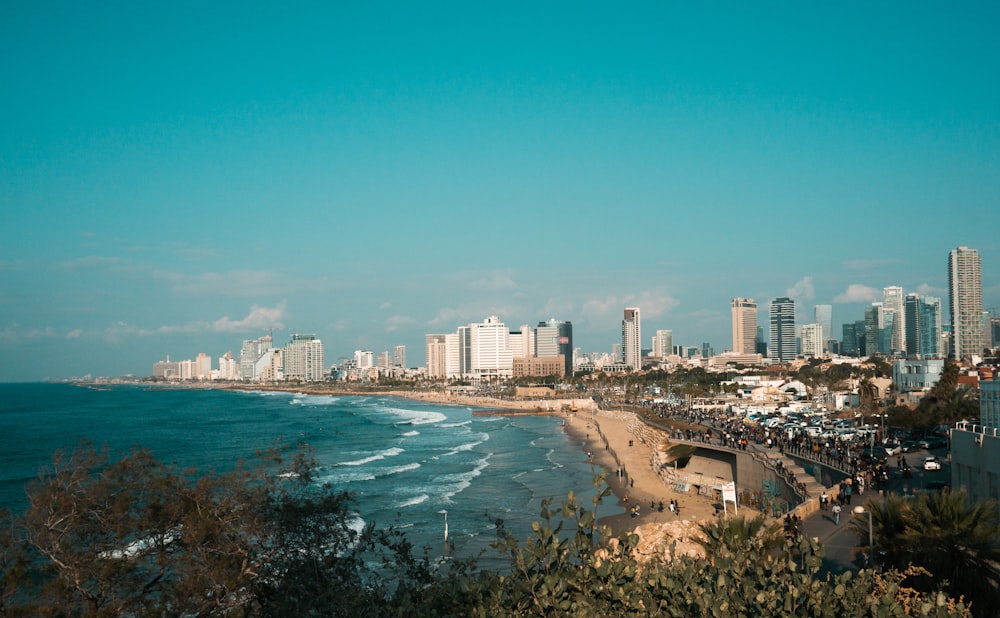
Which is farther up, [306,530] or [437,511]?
[306,530]

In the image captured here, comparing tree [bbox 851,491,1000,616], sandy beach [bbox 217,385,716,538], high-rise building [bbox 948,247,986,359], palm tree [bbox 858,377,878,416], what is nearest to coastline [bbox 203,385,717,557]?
sandy beach [bbox 217,385,716,538]

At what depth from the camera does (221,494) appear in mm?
10602

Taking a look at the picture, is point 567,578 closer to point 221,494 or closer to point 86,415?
point 221,494

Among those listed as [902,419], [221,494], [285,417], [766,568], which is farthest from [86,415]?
[766,568]

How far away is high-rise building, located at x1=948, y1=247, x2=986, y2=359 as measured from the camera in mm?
155625

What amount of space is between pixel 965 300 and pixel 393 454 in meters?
146

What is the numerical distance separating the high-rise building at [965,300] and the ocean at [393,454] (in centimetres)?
10071

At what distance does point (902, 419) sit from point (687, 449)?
57.4ft

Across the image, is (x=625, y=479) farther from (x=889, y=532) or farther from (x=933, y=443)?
(x=889, y=532)

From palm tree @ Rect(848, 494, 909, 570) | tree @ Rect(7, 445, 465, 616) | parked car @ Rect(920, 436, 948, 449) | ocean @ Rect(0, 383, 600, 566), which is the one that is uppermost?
tree @ Rect(7, 445, 465, 616)

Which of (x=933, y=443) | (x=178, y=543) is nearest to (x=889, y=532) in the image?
(x=178, y=543)

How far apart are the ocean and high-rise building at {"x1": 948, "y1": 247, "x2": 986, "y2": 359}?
10071 cm

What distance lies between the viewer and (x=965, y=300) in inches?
6314

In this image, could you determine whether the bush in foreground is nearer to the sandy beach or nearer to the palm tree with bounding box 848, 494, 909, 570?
the sandy beach
